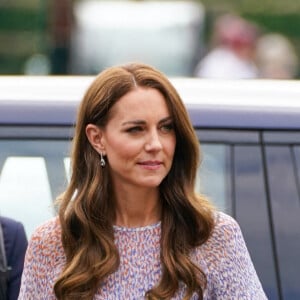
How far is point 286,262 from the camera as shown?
4.14 m

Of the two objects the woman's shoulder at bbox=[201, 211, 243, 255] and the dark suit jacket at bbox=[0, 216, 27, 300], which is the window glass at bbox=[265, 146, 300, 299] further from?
the dark suit jacket at bbox=[0, 216, 27, 300]

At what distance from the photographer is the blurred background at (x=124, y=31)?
14148 mm

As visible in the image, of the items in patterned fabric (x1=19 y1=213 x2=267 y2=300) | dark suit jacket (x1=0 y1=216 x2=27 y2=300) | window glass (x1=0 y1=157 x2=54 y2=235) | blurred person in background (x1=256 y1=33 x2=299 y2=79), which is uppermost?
patterned fabric (x1=19 y1=213 x2=267 y2=300)

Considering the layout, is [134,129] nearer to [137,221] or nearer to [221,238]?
[137,221]

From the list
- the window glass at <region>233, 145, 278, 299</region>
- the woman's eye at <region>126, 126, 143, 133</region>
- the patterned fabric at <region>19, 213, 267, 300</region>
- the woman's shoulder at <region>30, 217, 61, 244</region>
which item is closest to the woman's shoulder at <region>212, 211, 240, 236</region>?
the patterned fabric at <region>19, 213, 267, 300</region>

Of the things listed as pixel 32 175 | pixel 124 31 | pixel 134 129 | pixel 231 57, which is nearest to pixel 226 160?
pixel 32 175

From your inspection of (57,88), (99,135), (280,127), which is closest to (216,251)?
(99,135)

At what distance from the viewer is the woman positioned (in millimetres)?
3586

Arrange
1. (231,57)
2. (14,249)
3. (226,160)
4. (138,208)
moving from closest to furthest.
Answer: (138,208), (14,249), (226,160), (231,57)

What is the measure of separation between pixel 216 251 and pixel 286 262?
58 cm

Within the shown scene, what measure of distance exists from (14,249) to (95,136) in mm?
583

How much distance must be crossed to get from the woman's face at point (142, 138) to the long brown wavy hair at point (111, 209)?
0.02 meters

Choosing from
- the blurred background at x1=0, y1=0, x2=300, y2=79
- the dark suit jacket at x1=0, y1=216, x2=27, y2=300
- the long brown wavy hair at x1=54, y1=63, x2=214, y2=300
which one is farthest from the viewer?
the blurred background at x1=0, y1=0, x2=300, y2=79

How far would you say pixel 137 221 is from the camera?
369 cm
